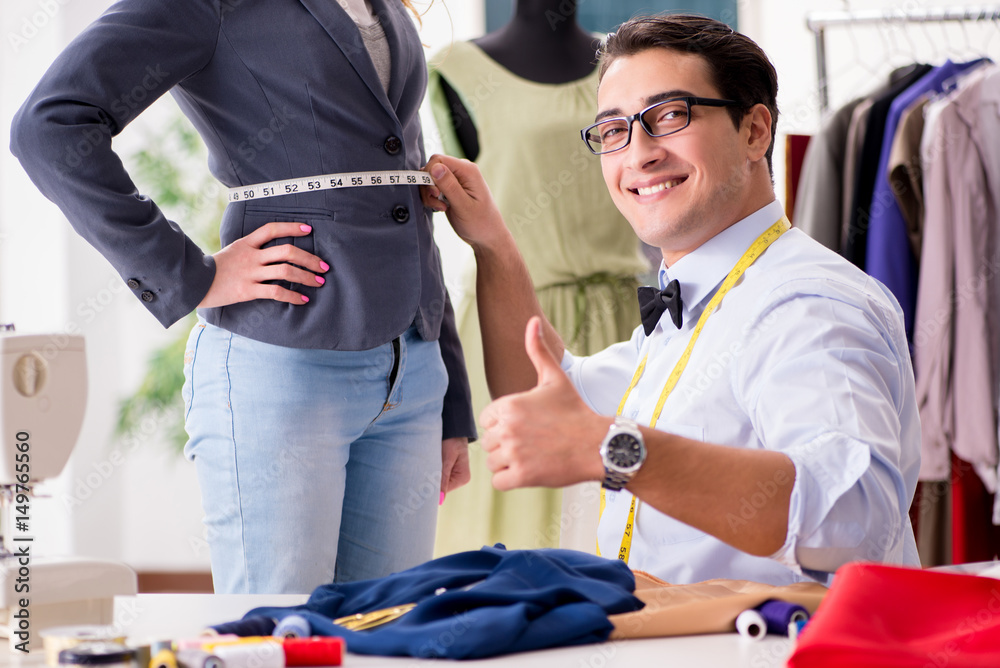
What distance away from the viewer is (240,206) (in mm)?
1522

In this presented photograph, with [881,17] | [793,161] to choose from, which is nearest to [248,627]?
[793,161]

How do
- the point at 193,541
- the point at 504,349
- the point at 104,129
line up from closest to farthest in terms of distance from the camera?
1. the point at 104,129
2. the point at 504,349
3. the point at 193,541

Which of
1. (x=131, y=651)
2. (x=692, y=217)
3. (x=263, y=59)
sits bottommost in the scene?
(x=131, y=651)

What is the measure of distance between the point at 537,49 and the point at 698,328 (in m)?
1.54

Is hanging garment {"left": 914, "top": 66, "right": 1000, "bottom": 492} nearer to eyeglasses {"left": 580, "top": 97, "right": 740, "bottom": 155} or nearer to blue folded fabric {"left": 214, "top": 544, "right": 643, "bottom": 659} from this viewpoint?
eyeglasses {"left": 580, "top": 97, "right": 740, "bottom": 155}

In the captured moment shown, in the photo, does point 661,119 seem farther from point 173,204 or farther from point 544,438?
point 173,204

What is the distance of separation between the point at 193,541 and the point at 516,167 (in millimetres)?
2950

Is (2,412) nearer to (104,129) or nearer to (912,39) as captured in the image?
(104,129)

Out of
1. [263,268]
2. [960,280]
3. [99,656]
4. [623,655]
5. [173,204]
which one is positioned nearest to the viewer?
[99,656]

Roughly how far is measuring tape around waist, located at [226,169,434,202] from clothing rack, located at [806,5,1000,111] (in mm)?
2170

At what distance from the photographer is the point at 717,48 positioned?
1.54 metres

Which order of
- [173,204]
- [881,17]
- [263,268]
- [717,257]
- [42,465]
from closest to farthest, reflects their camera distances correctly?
[42,465]
[263,268]
[717,257]
[881,17]
[173,204]

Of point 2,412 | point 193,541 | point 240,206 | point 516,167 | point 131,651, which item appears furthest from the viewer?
point 193,541

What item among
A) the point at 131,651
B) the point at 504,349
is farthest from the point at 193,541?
the point at 131,651
